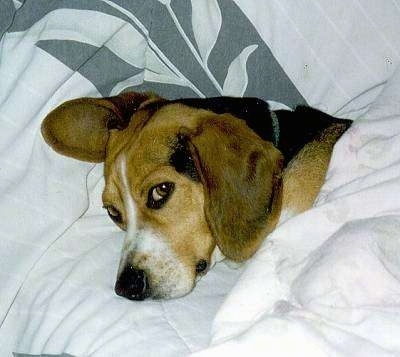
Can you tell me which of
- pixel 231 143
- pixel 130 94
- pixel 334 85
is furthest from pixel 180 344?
pixel 334 85

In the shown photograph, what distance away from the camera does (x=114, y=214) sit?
1830 millimetres

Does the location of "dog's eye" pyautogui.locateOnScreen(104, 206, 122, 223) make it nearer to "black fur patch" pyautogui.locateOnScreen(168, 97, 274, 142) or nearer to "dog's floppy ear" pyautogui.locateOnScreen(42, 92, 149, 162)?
"dog's floppy ear" pyautogui.locateOnScreen(42, 92, 149, 162)

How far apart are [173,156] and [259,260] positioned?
42 centimetres

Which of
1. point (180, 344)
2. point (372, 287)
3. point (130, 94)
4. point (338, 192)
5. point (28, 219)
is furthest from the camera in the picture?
point (130, 94)

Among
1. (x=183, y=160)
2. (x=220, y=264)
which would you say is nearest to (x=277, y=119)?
(x=183, y=160)

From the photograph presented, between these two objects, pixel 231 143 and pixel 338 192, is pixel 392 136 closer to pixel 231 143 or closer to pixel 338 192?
pixel 338 192

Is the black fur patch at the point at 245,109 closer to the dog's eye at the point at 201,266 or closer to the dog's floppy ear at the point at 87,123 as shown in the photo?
the dog's floppy ear at the point at 87,123

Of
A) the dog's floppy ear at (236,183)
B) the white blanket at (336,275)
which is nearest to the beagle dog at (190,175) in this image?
the dog's floppy ear at (236,183)

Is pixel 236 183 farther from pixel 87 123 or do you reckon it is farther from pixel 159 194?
pixel 87 123

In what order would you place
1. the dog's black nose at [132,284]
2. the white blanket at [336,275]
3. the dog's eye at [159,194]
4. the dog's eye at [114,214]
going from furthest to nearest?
1. the dog's eye at [114,214]
2. the dog's eye at [159,194]
3. the dog's black nose at [132,284]
4. the white blanket at [336,275]

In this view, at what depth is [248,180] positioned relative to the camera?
5.35 feet

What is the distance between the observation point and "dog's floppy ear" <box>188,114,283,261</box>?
162cm

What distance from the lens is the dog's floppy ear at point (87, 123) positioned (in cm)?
177

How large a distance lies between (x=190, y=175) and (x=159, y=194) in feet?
0.31
